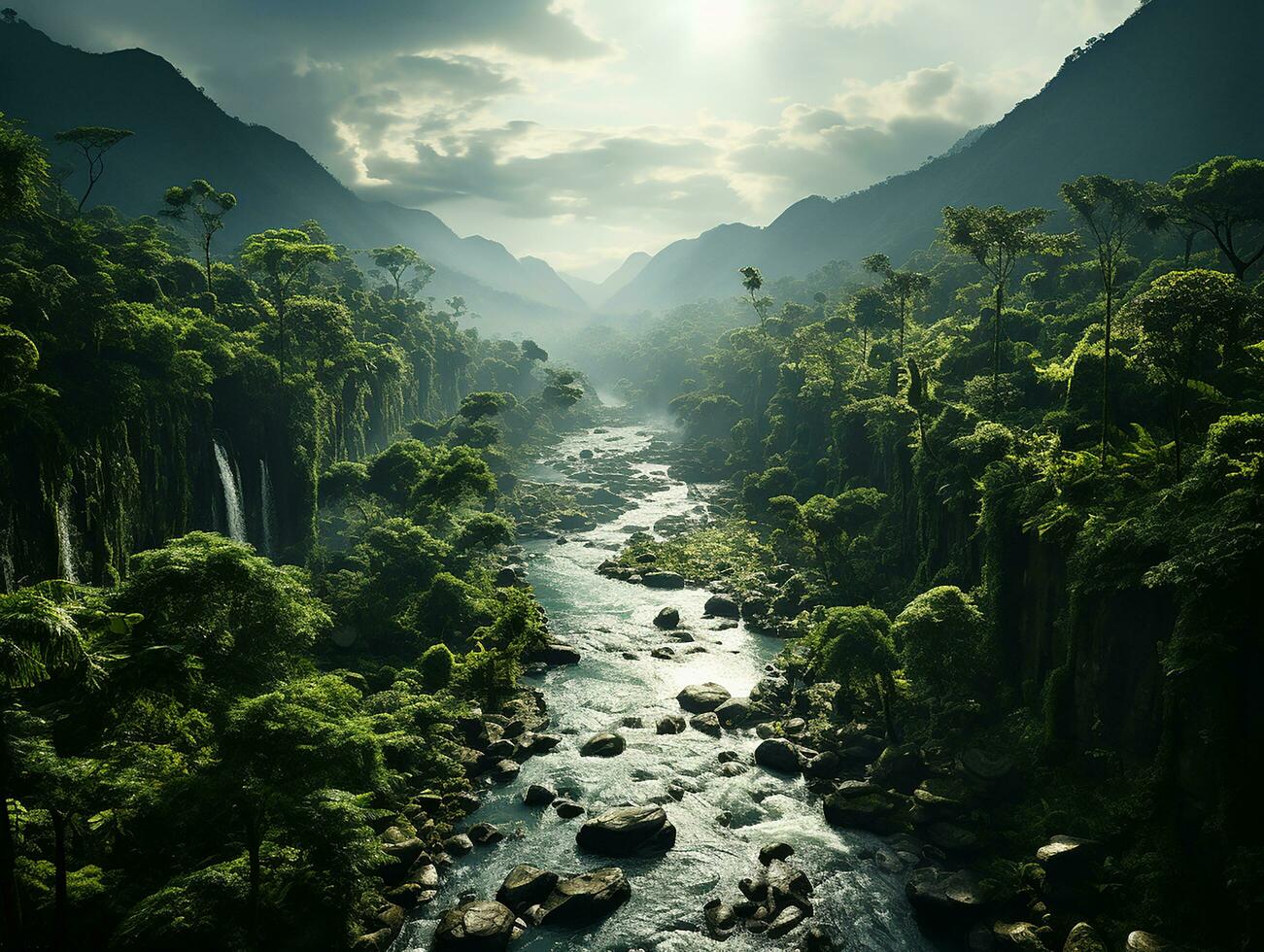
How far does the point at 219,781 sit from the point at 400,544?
28.0 meters

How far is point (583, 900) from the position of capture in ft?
74.2

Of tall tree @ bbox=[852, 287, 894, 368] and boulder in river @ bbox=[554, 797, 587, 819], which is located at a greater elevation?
tall tree @ bbox=[852, 287, 894, 368]

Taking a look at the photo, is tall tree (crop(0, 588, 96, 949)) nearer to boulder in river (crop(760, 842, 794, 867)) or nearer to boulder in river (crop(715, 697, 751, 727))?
boulder in river (crop(760, 842, 794, 867))

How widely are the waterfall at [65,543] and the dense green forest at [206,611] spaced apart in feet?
0.41

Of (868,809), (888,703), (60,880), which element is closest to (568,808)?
(868,809)

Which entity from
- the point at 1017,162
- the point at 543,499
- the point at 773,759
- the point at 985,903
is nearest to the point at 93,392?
the point at 773,759

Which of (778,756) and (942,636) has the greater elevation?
(942,636)

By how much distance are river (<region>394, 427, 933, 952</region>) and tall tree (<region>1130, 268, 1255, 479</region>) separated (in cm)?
1866

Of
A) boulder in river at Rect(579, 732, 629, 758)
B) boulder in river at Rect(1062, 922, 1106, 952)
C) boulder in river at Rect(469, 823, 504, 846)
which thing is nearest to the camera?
boulder in river at Rect(1062, 922, 1106, 952)

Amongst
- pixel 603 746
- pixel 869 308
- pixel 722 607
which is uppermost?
pixel 869 308

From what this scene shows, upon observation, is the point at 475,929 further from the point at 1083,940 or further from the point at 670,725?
the point at 1083,940

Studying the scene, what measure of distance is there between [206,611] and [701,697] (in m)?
24.5

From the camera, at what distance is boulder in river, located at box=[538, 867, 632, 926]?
22453 millimetres

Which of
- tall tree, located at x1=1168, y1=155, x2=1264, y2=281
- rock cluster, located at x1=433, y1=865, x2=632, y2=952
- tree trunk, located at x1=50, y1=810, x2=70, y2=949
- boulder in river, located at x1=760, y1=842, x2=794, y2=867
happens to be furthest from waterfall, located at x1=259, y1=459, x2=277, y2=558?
tall tree, located at x1=1168, y1=155, x2=1264, y2=281
